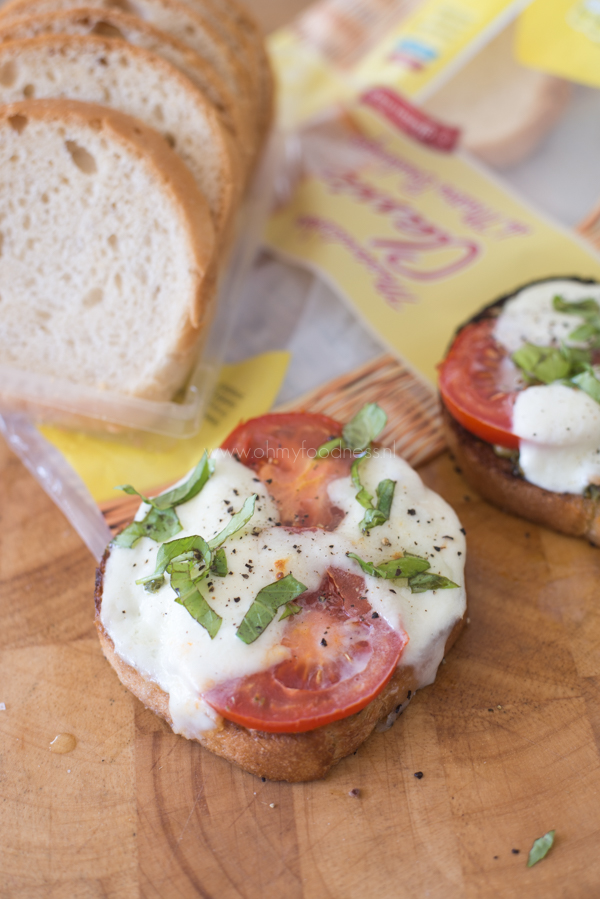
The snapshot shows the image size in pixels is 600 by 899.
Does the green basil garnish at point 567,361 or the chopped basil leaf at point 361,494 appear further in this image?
the green basil garnish at point 567,361

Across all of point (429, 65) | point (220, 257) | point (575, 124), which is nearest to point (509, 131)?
point (575, 124)

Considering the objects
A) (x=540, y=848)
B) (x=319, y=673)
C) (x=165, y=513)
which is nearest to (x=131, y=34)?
(x=165, y=513)

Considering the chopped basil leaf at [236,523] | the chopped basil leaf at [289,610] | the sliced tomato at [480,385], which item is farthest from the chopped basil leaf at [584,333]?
the chopped basil leaf at [289,610]

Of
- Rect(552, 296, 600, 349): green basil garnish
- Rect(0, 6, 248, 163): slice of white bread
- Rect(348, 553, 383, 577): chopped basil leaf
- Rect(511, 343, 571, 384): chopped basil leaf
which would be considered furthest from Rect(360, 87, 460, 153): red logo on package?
Rect(348, 553, 383, 577): chopped basil leaf

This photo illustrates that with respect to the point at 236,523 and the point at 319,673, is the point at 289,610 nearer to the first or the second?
the point at 319,673

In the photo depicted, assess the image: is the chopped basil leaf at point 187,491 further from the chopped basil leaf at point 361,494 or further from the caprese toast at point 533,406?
the caprese toast at point 533,406

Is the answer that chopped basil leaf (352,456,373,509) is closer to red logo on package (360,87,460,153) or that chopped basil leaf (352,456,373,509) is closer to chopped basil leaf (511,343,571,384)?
chopped basil leaf (511,343,571,384)

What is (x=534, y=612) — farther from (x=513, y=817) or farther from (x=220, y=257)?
(x=220, y=257)
